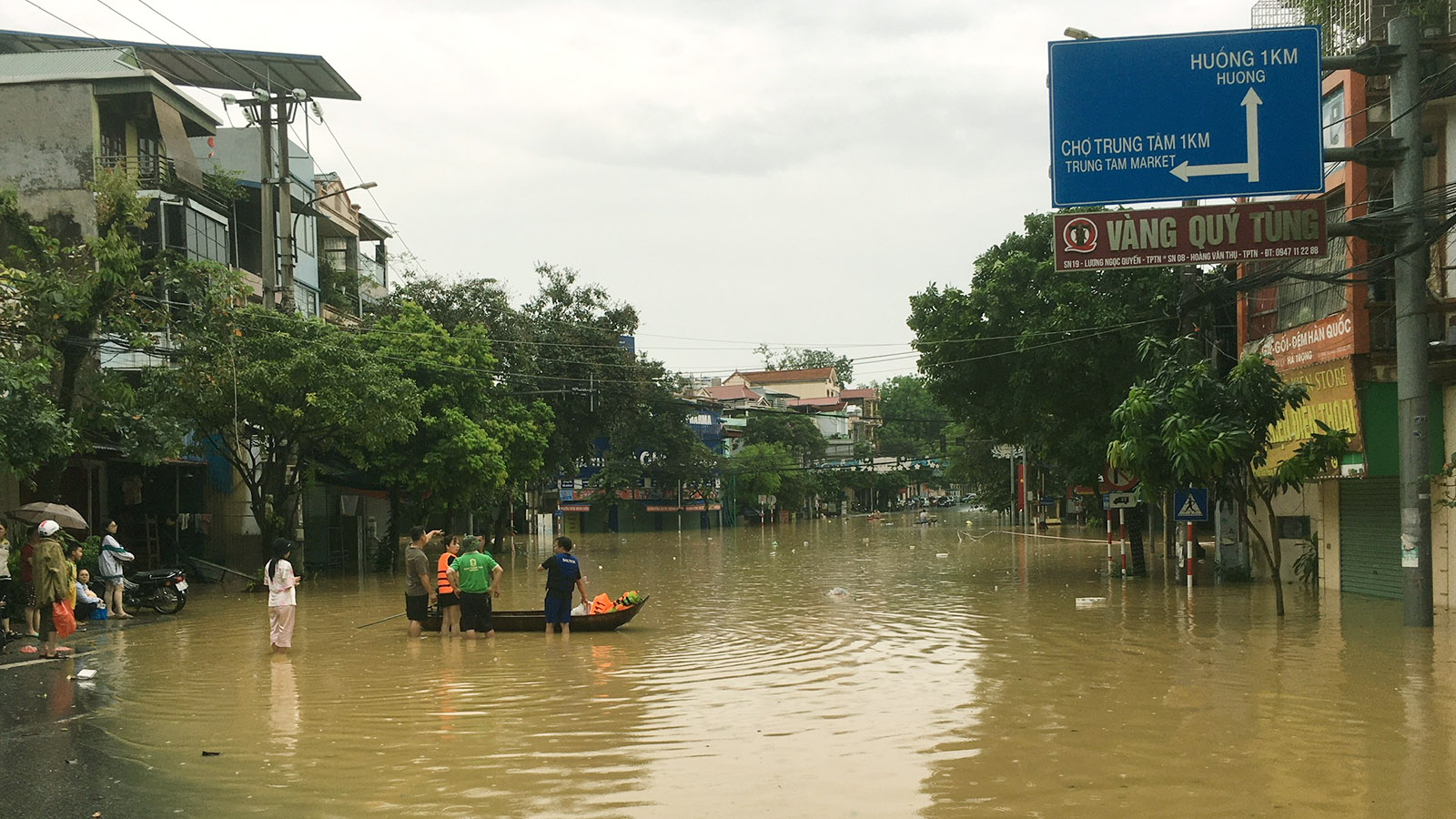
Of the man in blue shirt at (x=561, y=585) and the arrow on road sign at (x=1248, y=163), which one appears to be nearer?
the arrow on road sign at (x=1248, y=163)

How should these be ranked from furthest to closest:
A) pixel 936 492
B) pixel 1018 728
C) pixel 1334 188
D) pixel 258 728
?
1. pixel 936 492
2. pixel 1334 188
3. pixel 258 728
4. pixel 1018 728

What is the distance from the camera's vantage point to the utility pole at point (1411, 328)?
13.7 m

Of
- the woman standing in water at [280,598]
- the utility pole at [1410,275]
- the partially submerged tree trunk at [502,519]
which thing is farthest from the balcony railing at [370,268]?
the utility pole at [1410,275]

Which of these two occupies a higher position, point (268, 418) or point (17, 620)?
point (268, 418)

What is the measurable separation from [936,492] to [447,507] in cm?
16653

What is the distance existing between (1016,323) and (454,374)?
16210 mm

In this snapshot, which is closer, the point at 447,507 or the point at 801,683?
the point at 801,683

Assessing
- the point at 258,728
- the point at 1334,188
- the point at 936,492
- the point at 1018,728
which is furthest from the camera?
the point at 936,492

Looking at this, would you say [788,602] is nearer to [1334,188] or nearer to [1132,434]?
[1132,434]

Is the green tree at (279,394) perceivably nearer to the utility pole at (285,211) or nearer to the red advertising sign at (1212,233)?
the utility pole at (285,211)

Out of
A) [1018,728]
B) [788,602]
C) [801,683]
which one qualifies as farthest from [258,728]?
[788,602]

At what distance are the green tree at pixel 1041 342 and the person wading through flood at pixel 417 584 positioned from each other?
42.8 ft

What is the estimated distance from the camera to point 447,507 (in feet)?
113

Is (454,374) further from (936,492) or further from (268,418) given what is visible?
(936,492)
